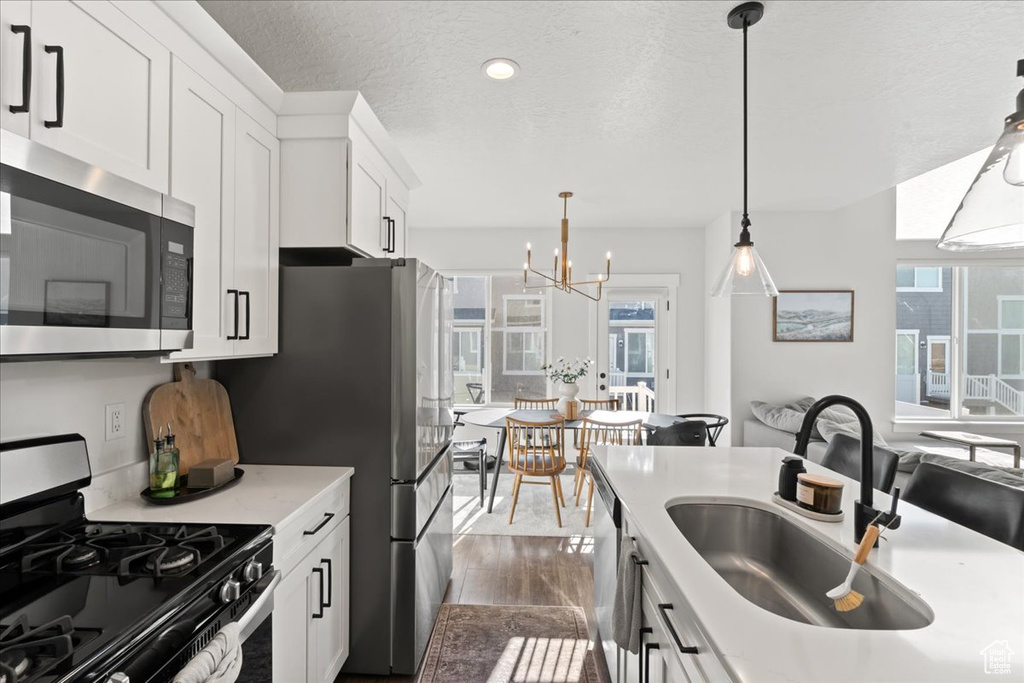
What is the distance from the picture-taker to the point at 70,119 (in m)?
1.09

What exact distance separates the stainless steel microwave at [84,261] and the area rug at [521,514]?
2.80m

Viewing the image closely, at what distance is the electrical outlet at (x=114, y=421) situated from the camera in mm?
1593

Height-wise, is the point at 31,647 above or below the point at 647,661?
above

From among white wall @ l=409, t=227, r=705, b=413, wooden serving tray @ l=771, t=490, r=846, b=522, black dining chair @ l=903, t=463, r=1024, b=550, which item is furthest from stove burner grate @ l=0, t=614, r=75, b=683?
white wall @ l=409, t=227, r=705, b=413

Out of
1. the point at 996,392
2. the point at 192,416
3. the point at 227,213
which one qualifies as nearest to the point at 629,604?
the point at 192,416

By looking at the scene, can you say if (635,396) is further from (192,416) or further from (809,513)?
(192,416)

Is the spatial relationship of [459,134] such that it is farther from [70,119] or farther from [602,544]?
[602,544]

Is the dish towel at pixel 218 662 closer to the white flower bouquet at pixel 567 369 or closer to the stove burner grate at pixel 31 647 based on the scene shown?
the stove burner grate at pixel 31 647

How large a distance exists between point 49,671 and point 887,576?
5.11 feet

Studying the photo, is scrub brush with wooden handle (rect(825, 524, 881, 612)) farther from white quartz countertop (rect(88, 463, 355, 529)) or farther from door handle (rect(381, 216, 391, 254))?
door handle (rect(381, 216, 391, 254))

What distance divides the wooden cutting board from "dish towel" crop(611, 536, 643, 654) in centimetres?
158

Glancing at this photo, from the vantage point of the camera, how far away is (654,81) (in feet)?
7.61

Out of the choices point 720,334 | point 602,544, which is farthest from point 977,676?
point 720,334

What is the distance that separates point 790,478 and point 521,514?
2.83m
